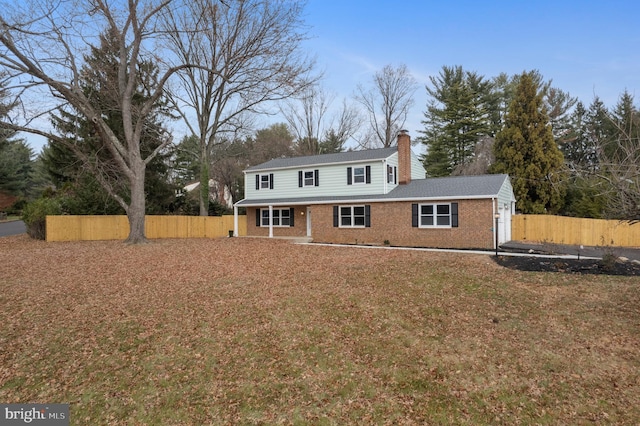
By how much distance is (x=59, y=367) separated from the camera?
5.08m

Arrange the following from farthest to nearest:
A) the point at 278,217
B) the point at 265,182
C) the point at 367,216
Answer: the point at 265,182 → the point at 278,217 → the point at 367,216

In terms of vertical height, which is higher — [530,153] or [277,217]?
[530,153]

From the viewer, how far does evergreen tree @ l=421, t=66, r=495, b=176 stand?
32250mm

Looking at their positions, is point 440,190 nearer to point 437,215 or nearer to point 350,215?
point 437,215

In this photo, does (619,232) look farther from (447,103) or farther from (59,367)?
(59,367)

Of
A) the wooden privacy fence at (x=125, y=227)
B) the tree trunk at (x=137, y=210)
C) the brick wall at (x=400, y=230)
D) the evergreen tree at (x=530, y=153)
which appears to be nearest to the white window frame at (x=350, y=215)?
the brick wall at (x=400, y=230)

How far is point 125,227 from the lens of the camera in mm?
21719

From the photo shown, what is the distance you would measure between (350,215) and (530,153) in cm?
1397

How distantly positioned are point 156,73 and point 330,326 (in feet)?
76.3

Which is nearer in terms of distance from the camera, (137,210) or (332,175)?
(137,210)

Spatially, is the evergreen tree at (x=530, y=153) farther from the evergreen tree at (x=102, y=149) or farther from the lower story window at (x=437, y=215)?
the evergreen tree at (x=102, y=149)

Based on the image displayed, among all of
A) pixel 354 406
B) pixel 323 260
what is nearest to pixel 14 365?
pixel 354 406

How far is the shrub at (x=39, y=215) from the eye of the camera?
1938 cm

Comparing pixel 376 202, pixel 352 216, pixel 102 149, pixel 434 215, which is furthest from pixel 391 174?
pixel 102 149
